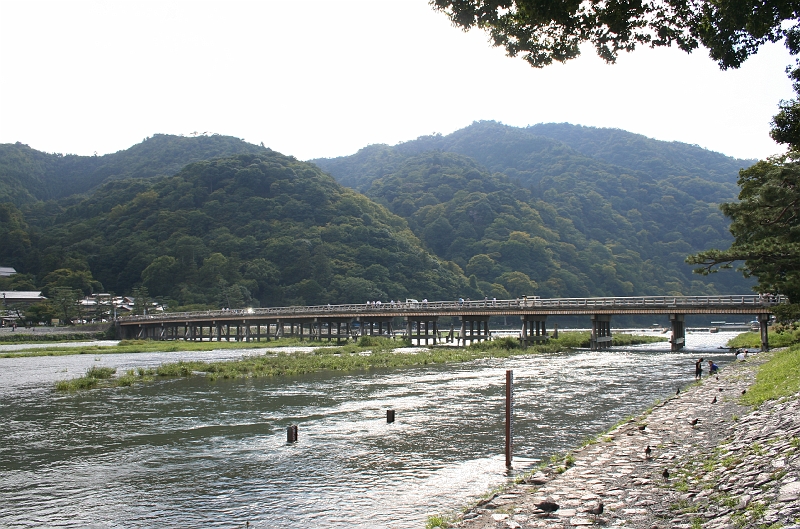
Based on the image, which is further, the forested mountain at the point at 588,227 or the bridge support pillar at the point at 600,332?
the forested mountain at the point at 588,227

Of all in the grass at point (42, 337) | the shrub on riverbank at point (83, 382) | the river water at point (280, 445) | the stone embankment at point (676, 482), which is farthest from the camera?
the grass at point (42, 337)

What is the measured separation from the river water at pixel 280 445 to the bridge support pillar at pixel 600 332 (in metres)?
22.6

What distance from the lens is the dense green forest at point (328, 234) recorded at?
371 feet

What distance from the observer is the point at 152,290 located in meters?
111

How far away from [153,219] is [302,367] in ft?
332

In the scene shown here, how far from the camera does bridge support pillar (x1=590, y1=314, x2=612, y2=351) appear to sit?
52.6 meters

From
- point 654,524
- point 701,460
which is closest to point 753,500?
point 654,524

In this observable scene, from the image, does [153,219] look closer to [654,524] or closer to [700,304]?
[700,304]

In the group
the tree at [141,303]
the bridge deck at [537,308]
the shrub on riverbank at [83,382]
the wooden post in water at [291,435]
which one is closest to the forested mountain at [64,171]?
the tree at [141,303]

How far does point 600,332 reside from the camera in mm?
55750

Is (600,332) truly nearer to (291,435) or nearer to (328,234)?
(291,435)

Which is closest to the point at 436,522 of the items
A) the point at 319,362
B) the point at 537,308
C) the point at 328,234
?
the point at 319,362

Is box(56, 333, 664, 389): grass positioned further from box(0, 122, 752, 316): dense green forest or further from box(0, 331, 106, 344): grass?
box(0, 122, 752, 316): dense green forest

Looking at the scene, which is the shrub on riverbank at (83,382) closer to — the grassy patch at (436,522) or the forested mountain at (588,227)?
the grassy patch at (436,522)
